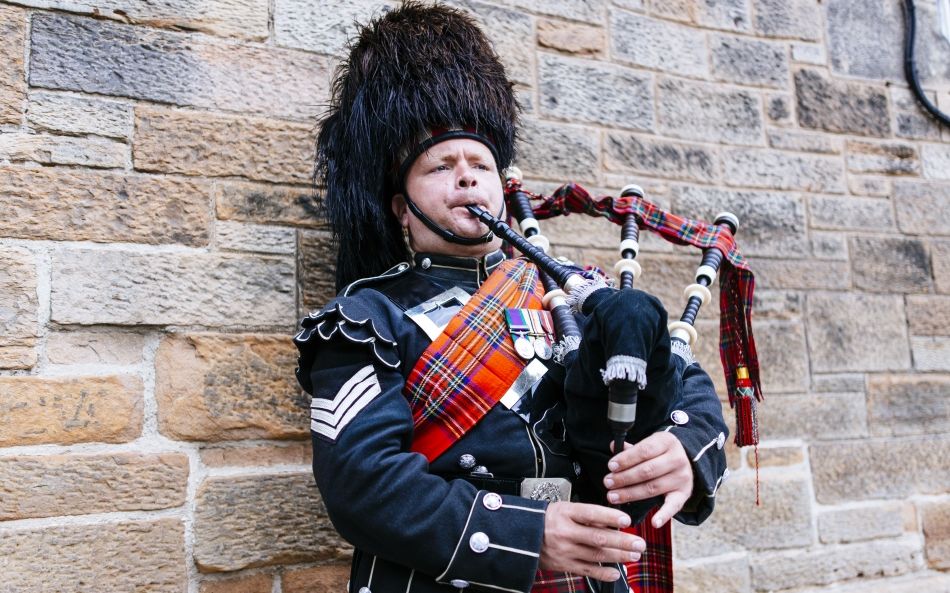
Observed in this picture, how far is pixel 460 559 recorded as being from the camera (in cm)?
156

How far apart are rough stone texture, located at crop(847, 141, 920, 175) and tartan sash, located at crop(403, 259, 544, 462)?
2.04 meters

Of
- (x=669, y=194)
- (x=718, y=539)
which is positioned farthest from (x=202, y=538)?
(x=669, y=194)

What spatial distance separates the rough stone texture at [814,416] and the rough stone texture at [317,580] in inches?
58.3

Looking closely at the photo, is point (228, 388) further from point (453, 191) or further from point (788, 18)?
point (788, 18)

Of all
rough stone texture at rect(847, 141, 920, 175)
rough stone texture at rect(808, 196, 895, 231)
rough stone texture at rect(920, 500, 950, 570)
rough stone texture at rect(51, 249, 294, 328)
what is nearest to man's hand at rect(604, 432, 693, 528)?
rough stone texture at rect(51, 249, 294, 328)

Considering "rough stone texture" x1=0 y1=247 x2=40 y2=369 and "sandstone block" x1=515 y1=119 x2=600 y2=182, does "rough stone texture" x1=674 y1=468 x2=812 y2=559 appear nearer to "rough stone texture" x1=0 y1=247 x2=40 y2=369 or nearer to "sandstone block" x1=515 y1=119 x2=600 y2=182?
"sandstone block" x1=515 y1=119 x2=600 y2=182

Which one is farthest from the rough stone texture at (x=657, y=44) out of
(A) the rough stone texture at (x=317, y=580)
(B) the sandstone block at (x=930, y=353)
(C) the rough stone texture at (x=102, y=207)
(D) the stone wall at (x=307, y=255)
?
(A) the rough stone texture at (x=317, y=580)

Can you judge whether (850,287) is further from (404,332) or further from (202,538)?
(202,538)

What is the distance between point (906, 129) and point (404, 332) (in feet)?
8.10

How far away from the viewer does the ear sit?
6.98ft

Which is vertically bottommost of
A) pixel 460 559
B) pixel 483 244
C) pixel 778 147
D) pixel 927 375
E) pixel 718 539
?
pixel 718 539

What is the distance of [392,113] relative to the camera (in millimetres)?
2057

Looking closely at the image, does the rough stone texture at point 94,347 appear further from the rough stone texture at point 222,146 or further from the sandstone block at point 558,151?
the sandstone block at point 558,151

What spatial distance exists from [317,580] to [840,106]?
2497 mm
